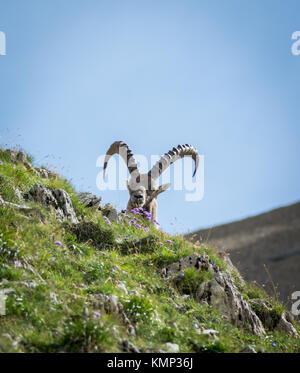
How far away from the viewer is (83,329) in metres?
6.21

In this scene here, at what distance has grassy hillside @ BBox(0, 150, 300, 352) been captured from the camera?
21.0ft

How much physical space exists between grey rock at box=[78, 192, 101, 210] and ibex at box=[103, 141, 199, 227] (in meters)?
2.85

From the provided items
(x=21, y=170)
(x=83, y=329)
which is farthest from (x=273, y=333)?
(x=21, y=170)

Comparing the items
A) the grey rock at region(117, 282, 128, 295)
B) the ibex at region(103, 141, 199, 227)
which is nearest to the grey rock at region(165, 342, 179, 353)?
the grey rock at region(117, 282, 128, 295)

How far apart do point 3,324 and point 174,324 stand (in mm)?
2895

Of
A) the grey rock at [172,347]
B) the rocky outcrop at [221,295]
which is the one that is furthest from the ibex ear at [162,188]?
the grey rock at [172,347]

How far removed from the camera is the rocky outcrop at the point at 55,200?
10.4 m

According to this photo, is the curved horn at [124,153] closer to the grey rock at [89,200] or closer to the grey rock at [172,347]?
the grey rock at [89,200]

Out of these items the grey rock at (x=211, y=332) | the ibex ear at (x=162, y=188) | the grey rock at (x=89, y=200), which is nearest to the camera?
the grey rock at (x=211, y=332)

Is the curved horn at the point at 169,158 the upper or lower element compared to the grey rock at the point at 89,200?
upper

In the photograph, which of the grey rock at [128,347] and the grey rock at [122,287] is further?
the grey rock at [122,287]

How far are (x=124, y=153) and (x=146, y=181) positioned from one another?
1444mm

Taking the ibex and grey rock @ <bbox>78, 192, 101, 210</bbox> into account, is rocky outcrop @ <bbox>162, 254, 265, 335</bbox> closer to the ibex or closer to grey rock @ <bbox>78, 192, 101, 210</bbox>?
grey rock @ <bbox>78, 192, 101, 210</bbox>

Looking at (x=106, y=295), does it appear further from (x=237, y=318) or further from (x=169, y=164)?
(x=169, y=164)
